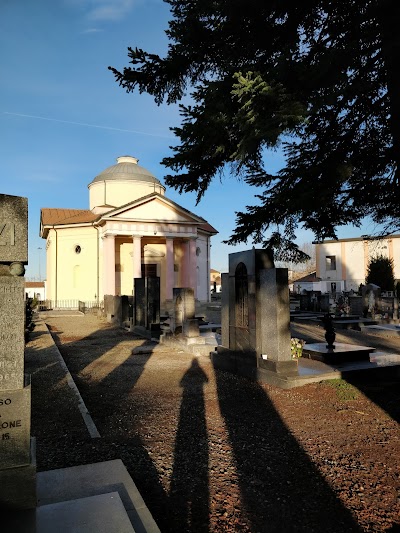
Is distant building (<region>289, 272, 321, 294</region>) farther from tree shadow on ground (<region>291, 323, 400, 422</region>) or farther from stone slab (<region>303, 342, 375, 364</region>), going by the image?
tree shadow on ground (<region>291, 323, 400, 422</region>)

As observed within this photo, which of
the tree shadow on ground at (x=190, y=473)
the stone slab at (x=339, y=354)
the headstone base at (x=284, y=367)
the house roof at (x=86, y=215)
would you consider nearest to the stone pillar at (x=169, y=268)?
the house roof at (x=86, y=215)

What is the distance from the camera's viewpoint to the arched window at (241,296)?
27.2 ft

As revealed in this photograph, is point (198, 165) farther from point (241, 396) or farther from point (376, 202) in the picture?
point (241, 396)

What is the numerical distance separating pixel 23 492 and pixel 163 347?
9659mm

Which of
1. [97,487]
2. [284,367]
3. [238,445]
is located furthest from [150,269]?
[97,487]

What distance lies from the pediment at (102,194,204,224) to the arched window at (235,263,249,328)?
20.7 meters

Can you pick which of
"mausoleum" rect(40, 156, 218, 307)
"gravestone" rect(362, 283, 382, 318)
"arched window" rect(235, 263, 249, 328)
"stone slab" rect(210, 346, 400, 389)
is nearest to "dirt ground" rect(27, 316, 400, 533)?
"stone slab" rect(210, 346, 400, 389)

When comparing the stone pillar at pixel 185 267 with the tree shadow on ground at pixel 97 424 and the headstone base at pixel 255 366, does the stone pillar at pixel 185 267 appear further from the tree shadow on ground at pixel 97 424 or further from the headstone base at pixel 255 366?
the headstone base at pixel 255 366

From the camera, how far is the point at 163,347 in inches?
481

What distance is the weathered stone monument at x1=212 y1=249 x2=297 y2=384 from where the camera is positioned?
7316mm

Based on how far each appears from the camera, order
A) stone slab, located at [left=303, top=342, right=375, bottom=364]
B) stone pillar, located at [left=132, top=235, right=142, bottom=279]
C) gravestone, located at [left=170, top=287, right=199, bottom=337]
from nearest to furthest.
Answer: stone slab, located at [left=303, top=342, right=375, bottom=364] → gravestone, located at [left=170, top=287, right=199, bottom=337] → stone pillar, located at [left=132, top=235, right=142, bottom=279]

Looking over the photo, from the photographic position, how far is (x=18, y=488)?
2613 millimetres

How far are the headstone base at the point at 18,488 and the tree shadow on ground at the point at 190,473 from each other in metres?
1.03

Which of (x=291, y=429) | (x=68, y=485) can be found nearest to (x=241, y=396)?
(x=291, y=429)
